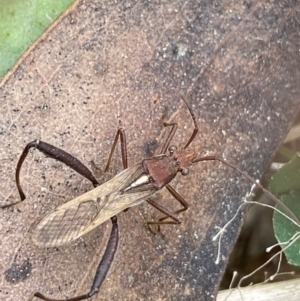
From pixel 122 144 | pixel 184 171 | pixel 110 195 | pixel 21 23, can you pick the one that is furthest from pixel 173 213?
pixel 21 23

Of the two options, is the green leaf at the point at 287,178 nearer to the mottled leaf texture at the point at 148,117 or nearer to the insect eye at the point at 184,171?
the mottled leaf texture at the point at 148,117

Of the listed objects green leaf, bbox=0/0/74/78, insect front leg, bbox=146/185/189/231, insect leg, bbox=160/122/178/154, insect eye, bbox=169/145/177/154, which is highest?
green leaf, bbox=0/0/74/78

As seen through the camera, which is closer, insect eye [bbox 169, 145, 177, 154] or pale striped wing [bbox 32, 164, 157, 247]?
pale striped wing [bbox 32, 164, 157, 247]

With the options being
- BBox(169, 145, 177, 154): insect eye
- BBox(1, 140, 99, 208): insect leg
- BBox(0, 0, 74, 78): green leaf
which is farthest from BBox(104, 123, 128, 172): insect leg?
BBox(0, 0, 74, 78): green leaf

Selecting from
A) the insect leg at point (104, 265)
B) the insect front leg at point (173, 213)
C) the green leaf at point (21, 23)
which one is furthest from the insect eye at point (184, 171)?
the green leaf at point (21, 23)

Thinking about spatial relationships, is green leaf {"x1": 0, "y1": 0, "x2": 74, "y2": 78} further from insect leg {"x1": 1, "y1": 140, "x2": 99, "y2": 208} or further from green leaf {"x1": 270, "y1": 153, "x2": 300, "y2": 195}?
green leaf {"x1": 270, "y1": 153, "x2": 300, "y2": 195}

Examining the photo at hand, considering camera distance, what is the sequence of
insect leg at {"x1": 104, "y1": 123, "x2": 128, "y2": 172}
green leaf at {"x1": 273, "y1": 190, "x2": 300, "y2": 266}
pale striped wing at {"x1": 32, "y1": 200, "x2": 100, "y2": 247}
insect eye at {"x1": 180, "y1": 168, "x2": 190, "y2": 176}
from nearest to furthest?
1. pale striped wing at {"x1": 32, "y1": 200, "x2": 100, "y2": 247}
2. insect leg at {"x1": 104, "y1": 123, "x2": 128, "y2": 172}
3. insect eye at {"x1": 180, "y1": 168, "x2": 190, "y2": 176}
4. green leaf at {"x1": 273, "y1": 190, "x2": 300, "y2": 266}

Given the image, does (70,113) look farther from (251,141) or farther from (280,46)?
(280,46)
